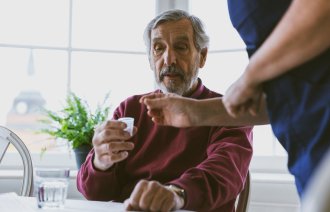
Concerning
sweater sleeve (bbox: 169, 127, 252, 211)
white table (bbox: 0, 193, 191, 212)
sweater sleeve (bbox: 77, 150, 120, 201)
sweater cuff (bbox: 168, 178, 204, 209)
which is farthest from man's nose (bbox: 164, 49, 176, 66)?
white table (bbox: 0, 193, 191, 212)

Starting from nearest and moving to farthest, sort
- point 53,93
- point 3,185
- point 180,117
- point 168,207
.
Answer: point 168,207 → point 180,117 → point 3,185 → point 53,93

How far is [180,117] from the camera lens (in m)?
1.30

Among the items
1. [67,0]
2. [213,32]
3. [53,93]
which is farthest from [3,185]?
[213,32]

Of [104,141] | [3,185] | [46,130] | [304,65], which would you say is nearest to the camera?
[304,65]

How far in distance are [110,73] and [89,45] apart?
0.60 feet

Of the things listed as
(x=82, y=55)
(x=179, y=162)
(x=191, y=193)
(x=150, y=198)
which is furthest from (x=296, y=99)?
(x=82, y=55)

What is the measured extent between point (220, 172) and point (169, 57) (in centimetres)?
50

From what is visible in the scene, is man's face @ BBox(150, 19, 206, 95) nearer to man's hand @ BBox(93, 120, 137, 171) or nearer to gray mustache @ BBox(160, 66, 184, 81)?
gray mustache @ BBox(160, 66, 184, 81)

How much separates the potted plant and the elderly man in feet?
1.79

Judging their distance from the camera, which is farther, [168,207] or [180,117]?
[180,117]

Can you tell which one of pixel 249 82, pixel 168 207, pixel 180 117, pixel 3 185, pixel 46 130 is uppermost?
pixel 249 82

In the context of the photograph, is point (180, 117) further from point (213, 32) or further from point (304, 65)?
point (213, 32)

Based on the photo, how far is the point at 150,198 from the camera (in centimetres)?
114

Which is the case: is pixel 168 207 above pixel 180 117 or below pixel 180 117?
below
